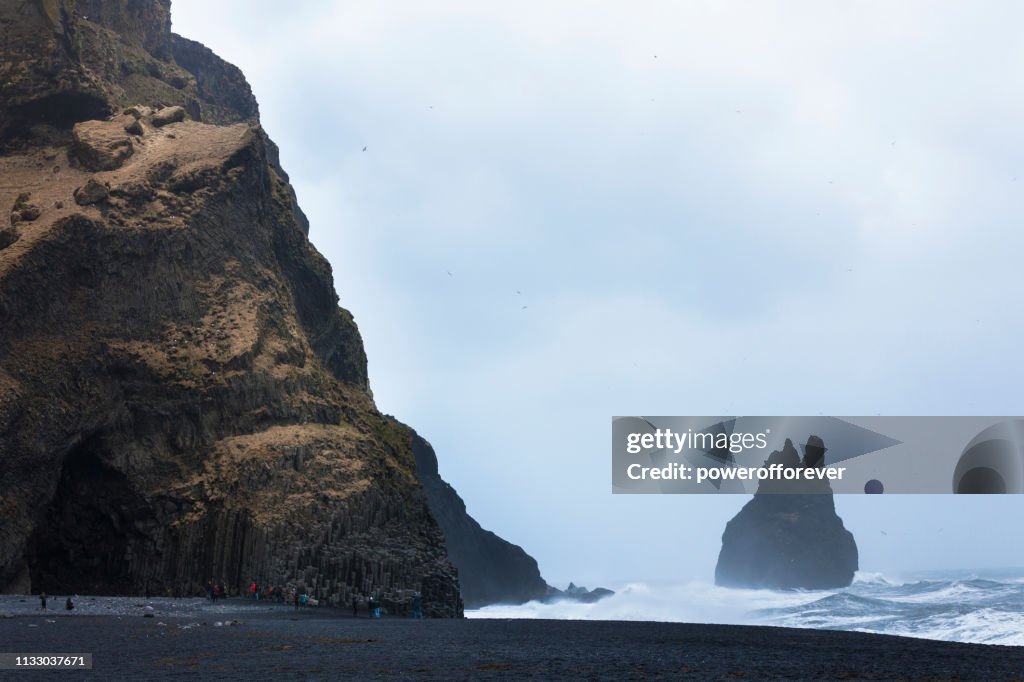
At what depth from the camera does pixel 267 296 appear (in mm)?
70750

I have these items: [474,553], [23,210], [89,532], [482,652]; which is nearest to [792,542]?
[474,553]

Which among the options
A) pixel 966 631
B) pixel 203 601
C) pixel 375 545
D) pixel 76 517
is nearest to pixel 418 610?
pixel 375 545

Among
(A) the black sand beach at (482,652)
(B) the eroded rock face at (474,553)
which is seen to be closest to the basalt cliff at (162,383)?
(A) the black sand beach at (482,652)

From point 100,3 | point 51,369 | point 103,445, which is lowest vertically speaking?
point 103,445

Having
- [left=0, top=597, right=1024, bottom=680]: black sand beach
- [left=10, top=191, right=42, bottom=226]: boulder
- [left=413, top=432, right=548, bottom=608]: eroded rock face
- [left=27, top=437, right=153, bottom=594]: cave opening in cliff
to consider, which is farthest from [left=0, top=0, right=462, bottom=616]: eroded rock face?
[left=413, top=432, right=548, bottom=608]: eroded rock face

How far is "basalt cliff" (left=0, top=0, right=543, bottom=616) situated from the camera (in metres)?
56.7

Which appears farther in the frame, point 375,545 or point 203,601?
point 375,545

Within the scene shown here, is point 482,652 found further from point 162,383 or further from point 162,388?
point 162,383

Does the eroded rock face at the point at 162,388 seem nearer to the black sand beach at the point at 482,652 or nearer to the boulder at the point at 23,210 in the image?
the boulder at the point at 23,210

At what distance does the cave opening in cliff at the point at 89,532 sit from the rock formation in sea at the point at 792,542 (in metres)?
108

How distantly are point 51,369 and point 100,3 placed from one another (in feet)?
178

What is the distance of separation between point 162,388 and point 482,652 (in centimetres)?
4321

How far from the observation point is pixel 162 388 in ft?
199

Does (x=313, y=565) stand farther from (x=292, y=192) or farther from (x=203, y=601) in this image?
(x=292, y=192)
